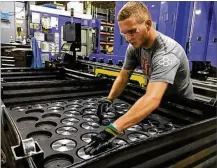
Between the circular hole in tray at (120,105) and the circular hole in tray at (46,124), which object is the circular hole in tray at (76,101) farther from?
the circular hole in tray at (46,124)

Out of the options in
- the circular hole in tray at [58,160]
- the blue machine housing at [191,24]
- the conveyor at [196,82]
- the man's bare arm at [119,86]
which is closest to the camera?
the circular hole in tray at [58,160]

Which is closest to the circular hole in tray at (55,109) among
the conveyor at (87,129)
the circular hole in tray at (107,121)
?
the conveyor at (87,129)

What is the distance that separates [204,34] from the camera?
315 cm

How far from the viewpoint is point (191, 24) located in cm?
285

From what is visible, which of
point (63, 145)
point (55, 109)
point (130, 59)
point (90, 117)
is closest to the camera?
point (63, 145)

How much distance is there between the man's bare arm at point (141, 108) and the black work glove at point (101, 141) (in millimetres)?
38

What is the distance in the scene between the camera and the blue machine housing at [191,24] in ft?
Result: 9.26

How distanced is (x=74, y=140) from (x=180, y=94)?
95cm

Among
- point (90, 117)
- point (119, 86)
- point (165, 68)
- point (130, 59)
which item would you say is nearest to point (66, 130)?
point (90, 117)

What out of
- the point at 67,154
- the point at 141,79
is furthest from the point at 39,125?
the point at 141,79

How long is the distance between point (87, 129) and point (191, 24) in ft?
7.54

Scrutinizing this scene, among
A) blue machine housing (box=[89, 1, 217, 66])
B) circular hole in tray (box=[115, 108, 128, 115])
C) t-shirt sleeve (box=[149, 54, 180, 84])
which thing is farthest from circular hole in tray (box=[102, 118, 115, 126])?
blue machine housing (box=[89, 1, 217, 66])

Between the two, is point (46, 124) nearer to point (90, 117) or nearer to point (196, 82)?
point (90, 117)

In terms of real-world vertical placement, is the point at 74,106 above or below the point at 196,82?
below
